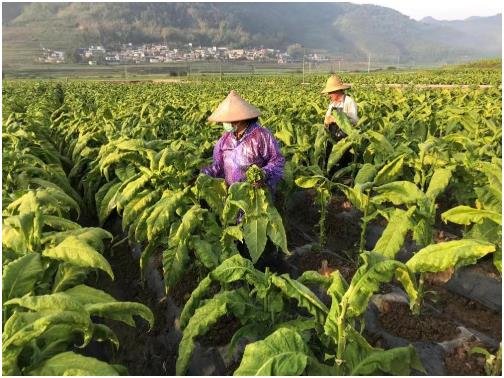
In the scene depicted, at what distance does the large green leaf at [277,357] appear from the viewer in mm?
2301

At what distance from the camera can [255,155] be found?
193 inches

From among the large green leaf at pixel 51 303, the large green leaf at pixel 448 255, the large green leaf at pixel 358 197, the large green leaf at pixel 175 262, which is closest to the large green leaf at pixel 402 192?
the large green leaf at pixel 358 197

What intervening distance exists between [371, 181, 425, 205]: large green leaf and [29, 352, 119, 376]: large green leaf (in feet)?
8.18

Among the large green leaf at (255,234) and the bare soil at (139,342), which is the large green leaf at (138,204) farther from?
the large green leaf at (255,234)

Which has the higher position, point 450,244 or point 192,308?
point 450,244

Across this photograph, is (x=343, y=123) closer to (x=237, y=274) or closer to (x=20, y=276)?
(x=237, y=274)

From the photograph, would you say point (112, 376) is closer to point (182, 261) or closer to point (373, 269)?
point (373, 269)

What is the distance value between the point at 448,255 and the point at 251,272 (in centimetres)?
110

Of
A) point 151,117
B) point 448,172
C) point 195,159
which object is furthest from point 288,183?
point 151,117

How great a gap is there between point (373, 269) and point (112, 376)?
4.55 ft

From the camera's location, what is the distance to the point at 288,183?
539 cm

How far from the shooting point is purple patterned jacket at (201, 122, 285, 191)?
485cm

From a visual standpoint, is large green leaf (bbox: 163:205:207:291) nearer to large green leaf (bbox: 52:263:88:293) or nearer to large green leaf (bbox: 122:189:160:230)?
large green leaf (bbox: 122:189:160:230)

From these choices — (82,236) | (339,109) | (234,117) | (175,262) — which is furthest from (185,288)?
(339,109)
